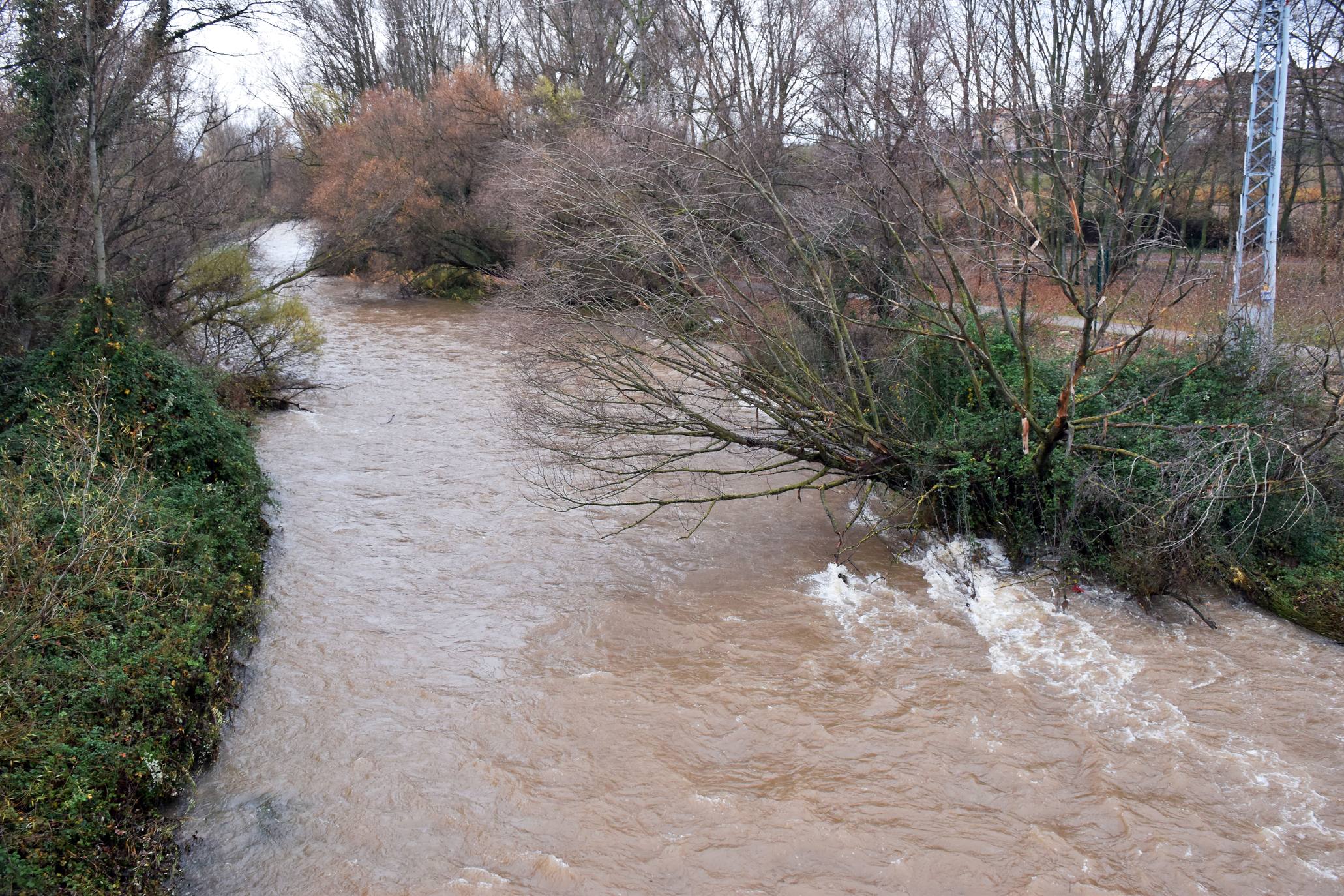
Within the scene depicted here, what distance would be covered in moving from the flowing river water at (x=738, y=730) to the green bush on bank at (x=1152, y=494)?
0.48m

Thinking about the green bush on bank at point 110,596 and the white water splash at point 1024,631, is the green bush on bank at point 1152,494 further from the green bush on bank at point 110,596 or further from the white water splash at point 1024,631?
the green bush on bank at point 110,596

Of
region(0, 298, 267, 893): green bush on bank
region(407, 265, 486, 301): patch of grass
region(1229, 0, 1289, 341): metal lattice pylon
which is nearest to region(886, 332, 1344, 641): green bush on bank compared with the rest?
region(1229, 0, 1289, 341): metal lattice pylon

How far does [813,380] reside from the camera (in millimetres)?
11094

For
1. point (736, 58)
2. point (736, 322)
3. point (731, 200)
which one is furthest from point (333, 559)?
point (736, 58)

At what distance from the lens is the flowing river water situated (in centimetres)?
671

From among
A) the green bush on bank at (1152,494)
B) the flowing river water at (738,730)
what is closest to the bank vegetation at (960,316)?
the green bush on bank at (1152,494)

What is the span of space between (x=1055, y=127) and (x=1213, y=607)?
10.9 m

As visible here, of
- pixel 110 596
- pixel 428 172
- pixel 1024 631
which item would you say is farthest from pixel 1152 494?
pixel 428 172

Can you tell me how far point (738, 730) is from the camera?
8.16m

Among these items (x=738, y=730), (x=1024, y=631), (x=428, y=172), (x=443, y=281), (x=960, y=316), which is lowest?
(x=738, y=730)

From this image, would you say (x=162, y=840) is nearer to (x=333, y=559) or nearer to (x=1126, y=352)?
(x=333, y=559)

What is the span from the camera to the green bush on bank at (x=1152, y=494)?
381 inches

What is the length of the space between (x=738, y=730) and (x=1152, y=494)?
5.40m

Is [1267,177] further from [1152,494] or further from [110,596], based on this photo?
[110,596]
